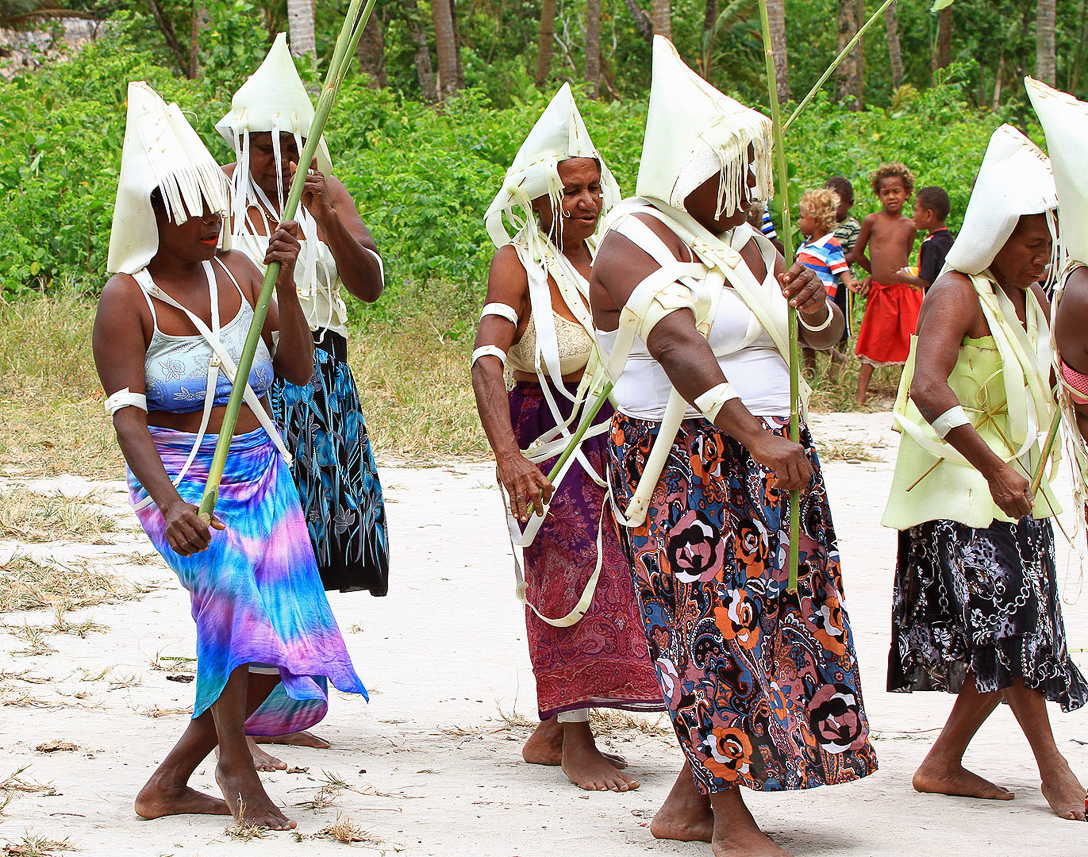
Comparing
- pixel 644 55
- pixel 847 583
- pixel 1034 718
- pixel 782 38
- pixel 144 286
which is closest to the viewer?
Result: pixel 144 286

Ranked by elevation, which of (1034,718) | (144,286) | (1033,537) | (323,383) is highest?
(144,286)

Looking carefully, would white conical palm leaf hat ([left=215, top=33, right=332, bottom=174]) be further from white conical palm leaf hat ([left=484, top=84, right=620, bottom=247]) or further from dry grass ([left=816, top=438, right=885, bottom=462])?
dry grass ([left=816, top=438, right=885, bottom=462])

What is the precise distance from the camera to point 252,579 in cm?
347

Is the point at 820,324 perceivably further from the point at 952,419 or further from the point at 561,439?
the point at 561,439

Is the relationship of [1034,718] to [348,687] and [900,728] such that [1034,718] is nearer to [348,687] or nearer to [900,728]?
[900,728]

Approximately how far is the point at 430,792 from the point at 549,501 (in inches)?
35.1

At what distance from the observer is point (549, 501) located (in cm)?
399

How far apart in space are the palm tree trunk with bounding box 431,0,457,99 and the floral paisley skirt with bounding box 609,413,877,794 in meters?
19.3

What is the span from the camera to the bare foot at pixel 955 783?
3.87m

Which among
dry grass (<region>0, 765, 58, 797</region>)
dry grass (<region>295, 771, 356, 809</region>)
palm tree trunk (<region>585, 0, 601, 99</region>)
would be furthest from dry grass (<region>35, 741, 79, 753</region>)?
palm tree trunk (<region>585, 0, 601, 99</region>)

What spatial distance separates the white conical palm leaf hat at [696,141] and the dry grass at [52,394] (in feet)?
18.4

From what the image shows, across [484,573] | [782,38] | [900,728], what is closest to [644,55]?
[782,38]

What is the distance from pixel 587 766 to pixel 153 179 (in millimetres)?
2066

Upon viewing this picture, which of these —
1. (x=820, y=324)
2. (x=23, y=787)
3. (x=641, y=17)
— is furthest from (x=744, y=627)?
(x=641, y=17)
